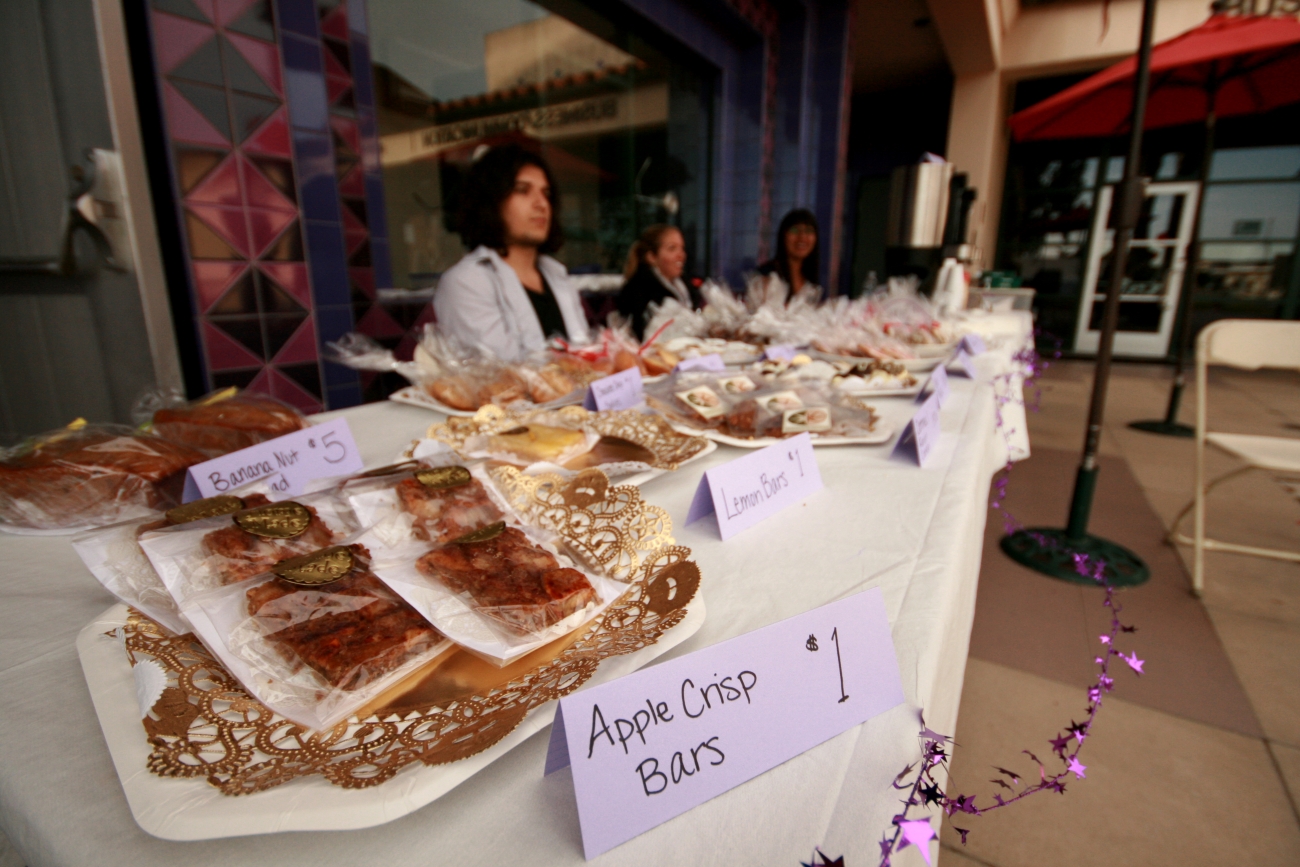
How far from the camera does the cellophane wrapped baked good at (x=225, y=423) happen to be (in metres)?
0.89

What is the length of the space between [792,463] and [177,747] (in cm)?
72

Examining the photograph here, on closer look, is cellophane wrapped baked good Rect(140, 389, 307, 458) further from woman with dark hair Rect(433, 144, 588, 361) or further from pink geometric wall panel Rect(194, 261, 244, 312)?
woman with dark hair Rect(433, 144, 588, 361)

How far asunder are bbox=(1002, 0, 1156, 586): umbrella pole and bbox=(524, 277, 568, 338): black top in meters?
1.88

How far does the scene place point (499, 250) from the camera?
2.36 m

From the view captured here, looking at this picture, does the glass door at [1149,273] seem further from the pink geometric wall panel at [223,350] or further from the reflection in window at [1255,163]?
the pink geometric wall panel at [223,350]

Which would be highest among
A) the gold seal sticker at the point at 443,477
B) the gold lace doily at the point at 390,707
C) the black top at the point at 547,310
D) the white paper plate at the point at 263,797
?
the black top at the point at 547,310

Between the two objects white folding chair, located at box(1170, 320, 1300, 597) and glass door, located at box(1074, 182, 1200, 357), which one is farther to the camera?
glass door, located at box(1074, 182, 1200, 357)

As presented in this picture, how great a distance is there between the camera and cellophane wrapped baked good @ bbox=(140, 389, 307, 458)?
0.89m

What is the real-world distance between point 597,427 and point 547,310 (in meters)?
1.66

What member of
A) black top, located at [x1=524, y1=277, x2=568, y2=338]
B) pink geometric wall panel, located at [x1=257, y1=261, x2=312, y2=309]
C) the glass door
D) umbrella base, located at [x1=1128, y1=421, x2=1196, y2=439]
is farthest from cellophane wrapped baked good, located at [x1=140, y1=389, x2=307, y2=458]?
the glass door

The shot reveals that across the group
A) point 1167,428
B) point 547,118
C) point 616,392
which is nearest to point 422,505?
point 616,392

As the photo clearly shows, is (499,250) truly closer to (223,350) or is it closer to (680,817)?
(223,350)

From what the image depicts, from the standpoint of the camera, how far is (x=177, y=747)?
1.16ft

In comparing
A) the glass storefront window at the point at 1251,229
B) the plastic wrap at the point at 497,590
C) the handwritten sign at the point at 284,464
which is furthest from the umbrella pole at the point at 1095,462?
the glass storefront window at the point at 1251,229
